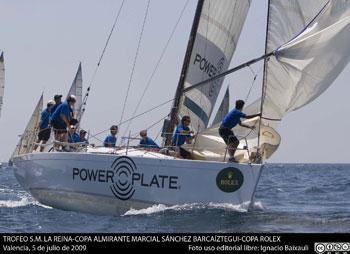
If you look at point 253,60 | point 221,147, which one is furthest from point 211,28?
point 221,147

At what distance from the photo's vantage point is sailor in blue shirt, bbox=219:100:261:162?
15148 millimetres

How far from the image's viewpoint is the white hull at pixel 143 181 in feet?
48.6

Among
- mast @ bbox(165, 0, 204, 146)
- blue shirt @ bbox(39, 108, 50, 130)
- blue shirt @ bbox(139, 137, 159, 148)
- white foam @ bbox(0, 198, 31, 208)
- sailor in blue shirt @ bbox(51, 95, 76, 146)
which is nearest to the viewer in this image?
blue shirt @ bbox(139, 137, 159, 148)

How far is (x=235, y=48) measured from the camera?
19344mm

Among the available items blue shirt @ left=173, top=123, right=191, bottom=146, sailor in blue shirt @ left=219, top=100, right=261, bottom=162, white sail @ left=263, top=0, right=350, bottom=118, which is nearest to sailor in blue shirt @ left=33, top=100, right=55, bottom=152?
blue shirt @ left=173, top=123, right=191, bottom=146

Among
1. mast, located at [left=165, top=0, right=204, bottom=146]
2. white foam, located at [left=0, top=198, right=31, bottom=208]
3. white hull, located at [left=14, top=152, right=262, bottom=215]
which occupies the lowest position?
white foam, located at [left=0, top=198, right=31, bottom=208]

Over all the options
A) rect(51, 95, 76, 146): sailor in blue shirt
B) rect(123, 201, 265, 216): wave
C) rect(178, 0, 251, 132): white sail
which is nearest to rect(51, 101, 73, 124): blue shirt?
rect(51, 95, 76, 146): sailor in blue shirt

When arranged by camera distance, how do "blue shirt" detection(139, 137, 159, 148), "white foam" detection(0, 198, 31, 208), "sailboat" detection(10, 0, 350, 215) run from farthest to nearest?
1. "white foam" detection(0, 198, 31, 208)
2. "blue shirt" detection(139, 137, 159, 148)
3. "sailboat" detection(10, 0, 350, 215)

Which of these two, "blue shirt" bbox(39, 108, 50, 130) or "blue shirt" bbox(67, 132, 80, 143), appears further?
"blue shirt" bbox(39, 108, 50, 130)

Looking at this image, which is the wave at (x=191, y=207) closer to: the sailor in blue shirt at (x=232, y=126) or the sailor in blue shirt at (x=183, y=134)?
the sailor in blue shirt at (x=232, y=126)

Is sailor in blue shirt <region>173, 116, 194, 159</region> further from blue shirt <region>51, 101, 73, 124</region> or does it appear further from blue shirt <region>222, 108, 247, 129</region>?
blue shirt <region>51, 101, 73, 124</region>

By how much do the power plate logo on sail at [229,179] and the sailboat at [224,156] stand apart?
0.06 ft

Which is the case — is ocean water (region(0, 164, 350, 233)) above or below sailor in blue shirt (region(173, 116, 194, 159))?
below

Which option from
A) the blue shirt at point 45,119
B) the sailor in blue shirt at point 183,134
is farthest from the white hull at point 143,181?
the blue shirt at point 45,119
